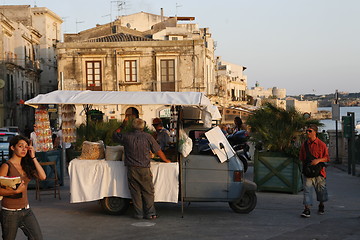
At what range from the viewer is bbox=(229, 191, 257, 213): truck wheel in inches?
412

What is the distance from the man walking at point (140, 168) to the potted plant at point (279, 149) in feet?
13.4

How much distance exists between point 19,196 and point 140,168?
3.89 meters

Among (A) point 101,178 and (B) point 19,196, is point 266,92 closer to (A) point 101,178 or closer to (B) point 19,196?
(A) point 101,178

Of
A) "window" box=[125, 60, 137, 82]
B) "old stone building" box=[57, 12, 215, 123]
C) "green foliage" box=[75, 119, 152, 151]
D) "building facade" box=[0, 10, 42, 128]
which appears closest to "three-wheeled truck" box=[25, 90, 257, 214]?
"green foliage" box=[75, 119, 152, 151]

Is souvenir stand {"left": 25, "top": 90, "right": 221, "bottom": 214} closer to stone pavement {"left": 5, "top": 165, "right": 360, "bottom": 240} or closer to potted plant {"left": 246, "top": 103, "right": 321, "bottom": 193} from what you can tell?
stone pavement {"left": 5, "top": 165, "right": 360, "bottom": 240}

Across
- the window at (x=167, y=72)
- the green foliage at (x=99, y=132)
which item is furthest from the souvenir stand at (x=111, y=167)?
the window at (x=167, y=72)

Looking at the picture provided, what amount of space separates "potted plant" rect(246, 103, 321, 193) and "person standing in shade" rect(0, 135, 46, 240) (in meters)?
7.89

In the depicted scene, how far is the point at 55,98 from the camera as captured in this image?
11.1 meters

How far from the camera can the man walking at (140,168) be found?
9.74 metres

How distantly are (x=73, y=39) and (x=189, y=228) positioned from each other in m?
44.4

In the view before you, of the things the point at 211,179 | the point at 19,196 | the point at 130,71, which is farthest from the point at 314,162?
the point at 130,71

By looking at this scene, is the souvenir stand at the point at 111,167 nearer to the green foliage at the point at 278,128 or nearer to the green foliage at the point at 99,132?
the green foliage at the point at 278,128


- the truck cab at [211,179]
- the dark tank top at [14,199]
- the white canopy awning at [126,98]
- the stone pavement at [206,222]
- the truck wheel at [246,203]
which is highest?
the white canopy awning at [126,98]

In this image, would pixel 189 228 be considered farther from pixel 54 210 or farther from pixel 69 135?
pixel 69 135
